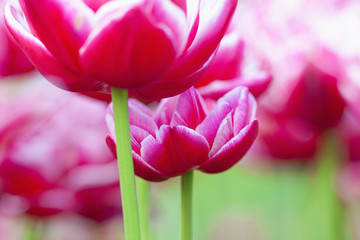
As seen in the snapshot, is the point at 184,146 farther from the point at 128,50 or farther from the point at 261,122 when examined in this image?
the point at 261,122

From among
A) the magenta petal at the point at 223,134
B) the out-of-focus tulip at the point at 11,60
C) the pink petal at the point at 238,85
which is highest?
the out-of-focus tulip at the point at 11,60

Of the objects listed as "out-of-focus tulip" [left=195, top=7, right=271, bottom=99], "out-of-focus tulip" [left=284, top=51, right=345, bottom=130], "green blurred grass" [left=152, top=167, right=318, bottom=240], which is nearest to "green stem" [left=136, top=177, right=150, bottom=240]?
"out-of-focus tulip" [left=195, top=7, right=271, bottom=99]

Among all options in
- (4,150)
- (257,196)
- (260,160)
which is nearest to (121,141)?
(4,150)

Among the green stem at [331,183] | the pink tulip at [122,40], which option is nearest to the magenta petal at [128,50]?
the pink tulip at [122,40]

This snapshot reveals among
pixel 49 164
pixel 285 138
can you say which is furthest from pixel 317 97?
pixel 49 164

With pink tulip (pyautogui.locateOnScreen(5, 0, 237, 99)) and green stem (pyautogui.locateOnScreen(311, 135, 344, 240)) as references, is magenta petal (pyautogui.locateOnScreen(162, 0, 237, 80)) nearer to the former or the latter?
pink tulip (pyautogui.locateOnScreen(5, 0, 237, 99))

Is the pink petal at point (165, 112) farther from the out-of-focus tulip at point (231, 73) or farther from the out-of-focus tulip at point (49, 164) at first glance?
the out-of-focus tulip at point (49, 164)
